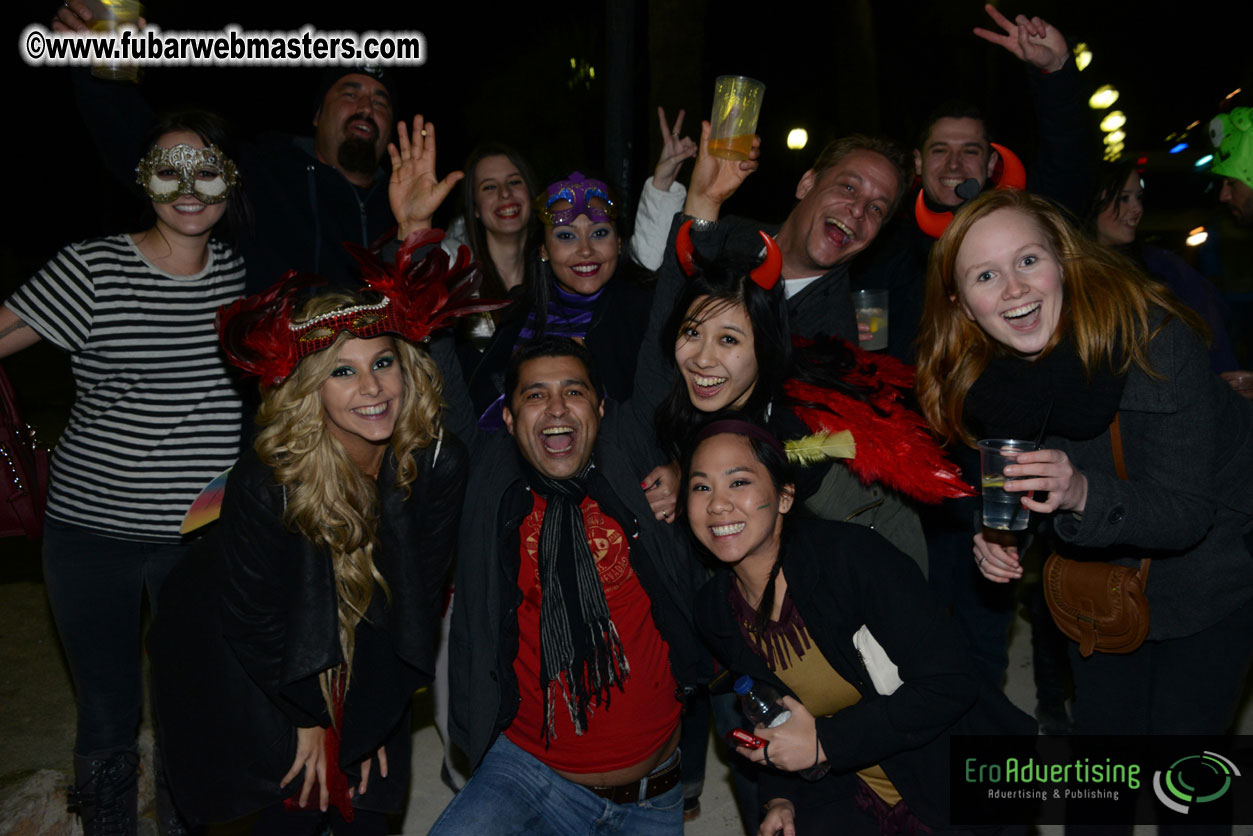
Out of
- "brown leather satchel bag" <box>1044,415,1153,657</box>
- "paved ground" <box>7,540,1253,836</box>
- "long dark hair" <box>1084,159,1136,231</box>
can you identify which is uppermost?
"long dark hair" <box>1084,159,1136,231</box>

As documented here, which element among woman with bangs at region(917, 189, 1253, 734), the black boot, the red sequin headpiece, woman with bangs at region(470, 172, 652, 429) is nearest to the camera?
woman with bangs at region(917, 189, 1253, 734)

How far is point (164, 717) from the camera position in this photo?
277cm

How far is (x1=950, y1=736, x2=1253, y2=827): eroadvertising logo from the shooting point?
2449 millimetres

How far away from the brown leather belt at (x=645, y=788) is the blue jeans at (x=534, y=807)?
18mm

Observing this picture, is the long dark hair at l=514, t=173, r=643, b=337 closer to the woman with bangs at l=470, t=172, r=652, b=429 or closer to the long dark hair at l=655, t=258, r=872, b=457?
the woman with bangs at l=470, t=172, r=652, b=429

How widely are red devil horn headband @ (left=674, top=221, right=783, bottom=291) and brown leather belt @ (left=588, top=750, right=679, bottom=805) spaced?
5.13 feet

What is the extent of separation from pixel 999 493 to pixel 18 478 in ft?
10.4

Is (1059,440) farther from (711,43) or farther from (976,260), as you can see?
(711,43)

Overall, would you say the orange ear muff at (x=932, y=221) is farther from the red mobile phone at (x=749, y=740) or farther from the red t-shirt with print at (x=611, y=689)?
the red mobile phone at (x=749, y=740)

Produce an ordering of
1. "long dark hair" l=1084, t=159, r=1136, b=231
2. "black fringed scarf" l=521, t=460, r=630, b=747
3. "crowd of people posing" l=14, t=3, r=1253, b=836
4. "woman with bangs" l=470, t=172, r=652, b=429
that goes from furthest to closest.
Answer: "long dark hair" l=1084, t=159, r=1136, b=231 → "woman with bangs" l=470, t=172, r=652, b=429 → "black fringed scarf" l=521, t=460, r=630, b=747 → "crowd of people posing" l=14, t=3, r=1253, b=836

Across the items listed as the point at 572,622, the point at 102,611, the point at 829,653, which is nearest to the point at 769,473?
the point at 829,653

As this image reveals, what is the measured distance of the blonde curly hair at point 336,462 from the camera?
8.65 ft

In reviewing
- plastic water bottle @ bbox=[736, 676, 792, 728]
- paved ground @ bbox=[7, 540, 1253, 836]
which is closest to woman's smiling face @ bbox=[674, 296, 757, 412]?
plastic water bottle @ bbox=[736, 676, 792, 728]

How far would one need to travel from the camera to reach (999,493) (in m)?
2.41
